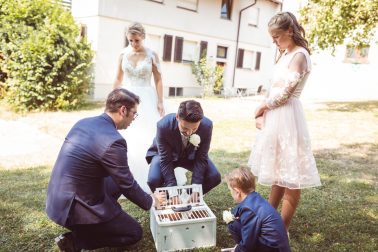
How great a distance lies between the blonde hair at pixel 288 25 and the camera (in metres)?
3.08

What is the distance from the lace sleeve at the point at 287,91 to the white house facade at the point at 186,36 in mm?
13154

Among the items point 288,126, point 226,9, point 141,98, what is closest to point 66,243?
point 288,126

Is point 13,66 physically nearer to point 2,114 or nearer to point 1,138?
point 2,114

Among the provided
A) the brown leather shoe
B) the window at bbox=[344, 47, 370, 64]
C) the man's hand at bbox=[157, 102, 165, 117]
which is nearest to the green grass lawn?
the brown leather shoe

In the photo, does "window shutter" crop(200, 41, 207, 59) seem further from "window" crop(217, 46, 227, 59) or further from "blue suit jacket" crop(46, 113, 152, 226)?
"blue suit jacket" crop(46, 113, 152, 226)

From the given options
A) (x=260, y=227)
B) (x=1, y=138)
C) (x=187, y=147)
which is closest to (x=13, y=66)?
(x=1, y=138)

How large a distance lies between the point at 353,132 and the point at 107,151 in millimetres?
8911

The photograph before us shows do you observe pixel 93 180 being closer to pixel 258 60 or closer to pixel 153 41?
pixel 153 41

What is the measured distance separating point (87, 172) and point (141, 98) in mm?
2427

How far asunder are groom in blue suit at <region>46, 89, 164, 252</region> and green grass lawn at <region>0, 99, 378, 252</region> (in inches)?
19.0

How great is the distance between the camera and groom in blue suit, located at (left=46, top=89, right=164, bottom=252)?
112 inches

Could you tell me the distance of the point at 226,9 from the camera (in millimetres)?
21234

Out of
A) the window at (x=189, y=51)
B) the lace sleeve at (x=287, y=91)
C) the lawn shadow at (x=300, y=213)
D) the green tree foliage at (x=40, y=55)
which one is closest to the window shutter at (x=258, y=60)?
the window at (x=189, y=51)

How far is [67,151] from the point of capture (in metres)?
2.90
